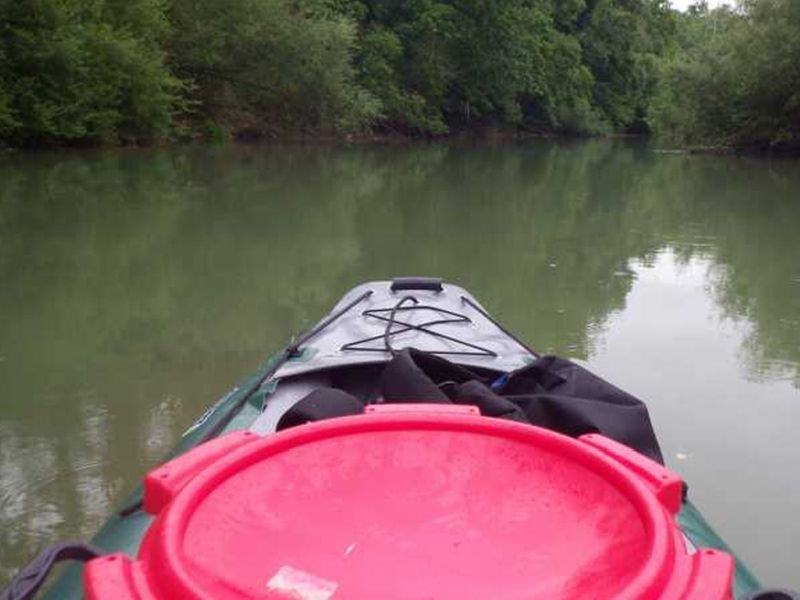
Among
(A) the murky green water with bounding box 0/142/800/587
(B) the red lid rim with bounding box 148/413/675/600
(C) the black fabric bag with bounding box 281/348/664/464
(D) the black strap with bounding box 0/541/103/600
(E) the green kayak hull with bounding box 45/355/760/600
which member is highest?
(B) the red lid rim with bounding box 148/413/675/600

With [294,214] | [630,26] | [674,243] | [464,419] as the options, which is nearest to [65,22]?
[294,214]

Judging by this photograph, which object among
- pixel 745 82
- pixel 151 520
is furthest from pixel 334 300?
pixel 745 82

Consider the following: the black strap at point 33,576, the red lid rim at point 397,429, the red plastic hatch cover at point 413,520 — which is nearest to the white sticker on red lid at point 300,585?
the red plastic hatch cover at point 413,520

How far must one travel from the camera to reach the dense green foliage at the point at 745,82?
22.0m

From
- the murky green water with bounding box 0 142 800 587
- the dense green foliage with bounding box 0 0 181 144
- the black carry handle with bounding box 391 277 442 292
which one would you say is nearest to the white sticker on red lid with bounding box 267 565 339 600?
the murky green water with bounding box 0 142 800 587

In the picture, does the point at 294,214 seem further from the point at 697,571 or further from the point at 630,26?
the point at 630,26

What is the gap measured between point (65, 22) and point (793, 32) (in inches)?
690

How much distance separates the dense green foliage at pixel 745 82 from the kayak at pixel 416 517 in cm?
2317

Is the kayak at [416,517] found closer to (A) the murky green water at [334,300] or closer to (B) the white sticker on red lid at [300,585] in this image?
(B) the white sticker on red lid at [300,585]

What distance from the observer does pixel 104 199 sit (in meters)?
9.96

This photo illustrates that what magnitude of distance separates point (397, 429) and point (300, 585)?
46 centimetres

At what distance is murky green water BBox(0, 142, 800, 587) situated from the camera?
3.11 m

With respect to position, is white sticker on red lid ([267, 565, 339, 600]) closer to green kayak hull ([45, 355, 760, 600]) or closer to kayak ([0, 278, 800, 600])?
kayak ([0, 278, 800, 600])

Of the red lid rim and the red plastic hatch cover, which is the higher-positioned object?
the red lid rim
